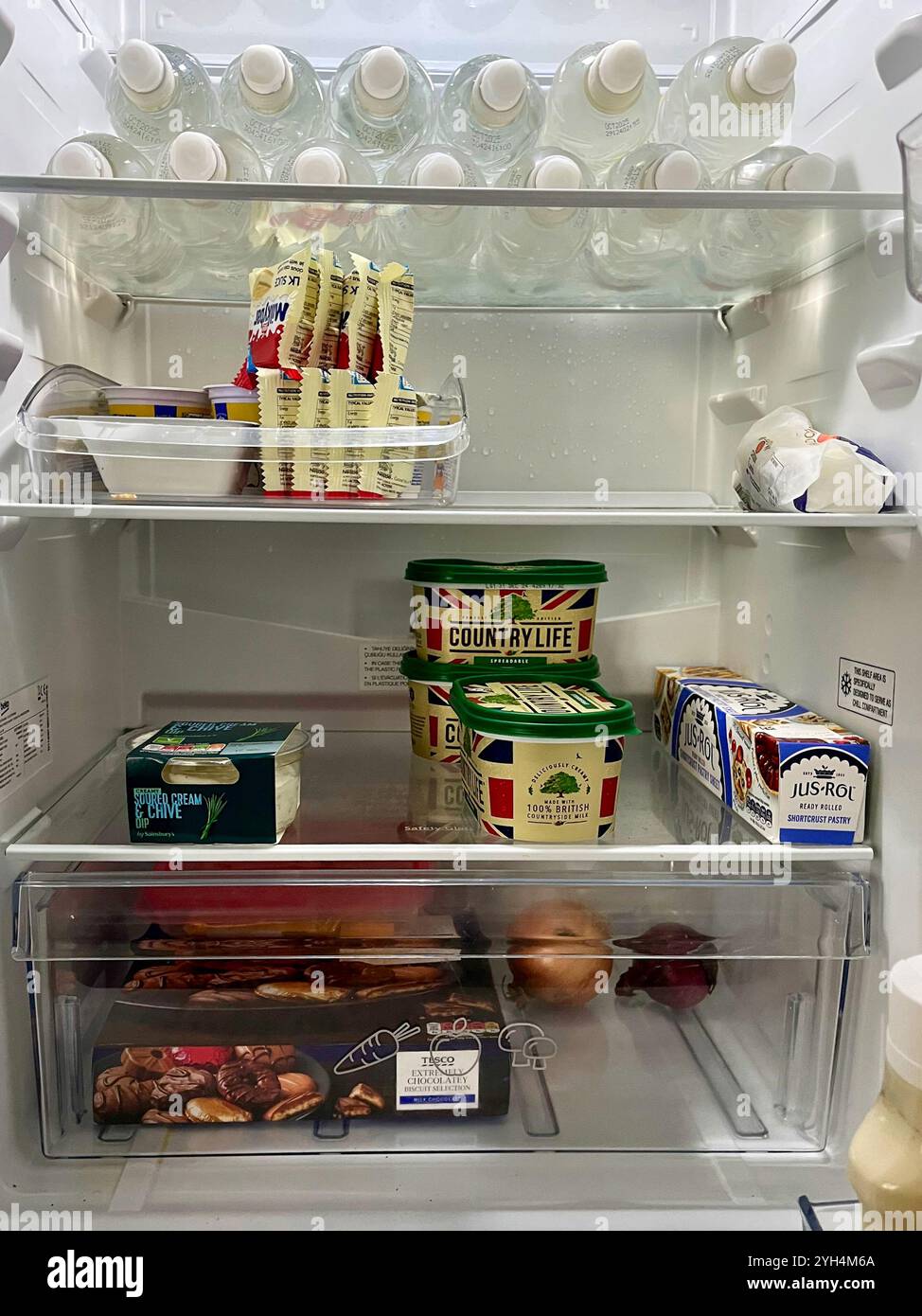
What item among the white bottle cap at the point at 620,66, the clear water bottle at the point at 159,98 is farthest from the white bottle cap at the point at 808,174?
the clear water bottle at the point at 159,98

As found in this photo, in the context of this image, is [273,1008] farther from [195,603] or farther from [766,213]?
[766,213]

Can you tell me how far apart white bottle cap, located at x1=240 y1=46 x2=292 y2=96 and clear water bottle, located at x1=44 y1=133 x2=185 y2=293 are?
15 centimetres

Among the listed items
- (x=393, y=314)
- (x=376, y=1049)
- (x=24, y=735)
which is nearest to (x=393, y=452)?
(x=393, y=314)

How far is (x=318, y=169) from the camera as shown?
1.09 m

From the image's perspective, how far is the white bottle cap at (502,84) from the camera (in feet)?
3.74

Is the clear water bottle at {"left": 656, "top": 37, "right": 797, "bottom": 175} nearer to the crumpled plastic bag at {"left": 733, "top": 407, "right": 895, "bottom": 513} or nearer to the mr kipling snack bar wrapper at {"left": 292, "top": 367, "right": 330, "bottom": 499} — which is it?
the crumpled plastic bag at {"left": 733, "top": 407, "right": 895, "bottom": 513}

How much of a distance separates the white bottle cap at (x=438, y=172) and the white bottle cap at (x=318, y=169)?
9cm

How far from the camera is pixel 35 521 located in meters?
1.17

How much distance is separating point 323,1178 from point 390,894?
0.31 m

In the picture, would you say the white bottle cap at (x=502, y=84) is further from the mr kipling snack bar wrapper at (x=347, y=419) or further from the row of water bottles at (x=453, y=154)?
the mr kipling snack bar wrapper at (x=347, y=419)

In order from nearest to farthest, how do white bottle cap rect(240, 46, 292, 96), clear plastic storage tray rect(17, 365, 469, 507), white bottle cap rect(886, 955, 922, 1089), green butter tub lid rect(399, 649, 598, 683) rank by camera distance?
white bottle cap rect(886, 955, 922, 1089)
clear plastic storage tray rect(17, 365, 469, 507)
white bottle cap rect(240, 46, 292, 96)
green butter tub lid rect(399, 649, 598, 683)

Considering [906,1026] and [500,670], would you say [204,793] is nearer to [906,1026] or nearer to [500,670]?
[500,670]

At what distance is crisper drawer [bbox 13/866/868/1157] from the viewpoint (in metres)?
1.08

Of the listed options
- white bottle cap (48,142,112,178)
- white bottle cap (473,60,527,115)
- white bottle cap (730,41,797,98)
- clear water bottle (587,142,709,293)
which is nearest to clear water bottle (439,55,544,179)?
white bottle cap (473,60,527,115)
